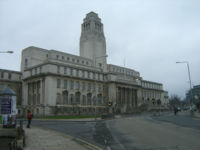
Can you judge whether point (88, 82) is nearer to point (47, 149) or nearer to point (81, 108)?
point (81, 108)

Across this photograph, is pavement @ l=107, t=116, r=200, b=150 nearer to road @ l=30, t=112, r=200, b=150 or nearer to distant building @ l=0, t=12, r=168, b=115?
road @ l=30, t=112, r=200, b=150

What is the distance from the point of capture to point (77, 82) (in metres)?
74.1

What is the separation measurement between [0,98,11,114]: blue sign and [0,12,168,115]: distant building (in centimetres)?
3627

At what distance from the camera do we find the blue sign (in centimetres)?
1753

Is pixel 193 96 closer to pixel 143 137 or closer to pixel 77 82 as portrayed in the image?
pixel 77 82

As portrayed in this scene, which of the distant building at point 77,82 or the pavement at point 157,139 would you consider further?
the distant building at point 77,82

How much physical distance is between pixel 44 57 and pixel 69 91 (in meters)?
18.7

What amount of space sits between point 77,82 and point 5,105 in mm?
56375

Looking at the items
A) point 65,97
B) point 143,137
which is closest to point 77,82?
point 65,97

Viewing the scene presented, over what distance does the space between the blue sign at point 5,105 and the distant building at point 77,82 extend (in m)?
36.3

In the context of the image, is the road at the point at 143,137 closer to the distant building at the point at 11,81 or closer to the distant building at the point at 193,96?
the distant building at the point at 193,96

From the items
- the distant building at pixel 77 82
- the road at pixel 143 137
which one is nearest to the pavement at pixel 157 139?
the road at pixel 143 137

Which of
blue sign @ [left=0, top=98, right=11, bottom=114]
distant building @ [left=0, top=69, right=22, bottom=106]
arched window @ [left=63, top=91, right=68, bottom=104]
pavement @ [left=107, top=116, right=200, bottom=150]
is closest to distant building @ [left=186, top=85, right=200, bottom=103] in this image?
pavement @ [left=107, top=116, right=200, bottom=150]

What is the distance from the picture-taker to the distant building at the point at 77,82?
67.1 meters
